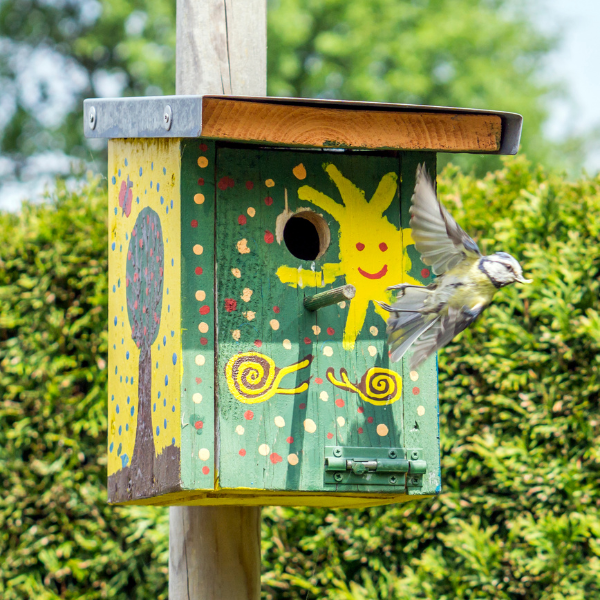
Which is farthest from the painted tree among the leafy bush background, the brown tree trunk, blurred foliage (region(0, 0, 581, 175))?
blurred foliage (region(0, 0, 581, 175))

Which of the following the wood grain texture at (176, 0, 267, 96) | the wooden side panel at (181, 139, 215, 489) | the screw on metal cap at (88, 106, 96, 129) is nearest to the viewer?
the wooden side panel at (181, 139, 215, 489)

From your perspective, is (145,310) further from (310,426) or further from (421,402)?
(421,402)

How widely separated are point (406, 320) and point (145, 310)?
757 millimetres

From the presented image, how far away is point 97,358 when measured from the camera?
4363 millimetres

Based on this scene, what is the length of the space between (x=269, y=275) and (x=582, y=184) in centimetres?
185

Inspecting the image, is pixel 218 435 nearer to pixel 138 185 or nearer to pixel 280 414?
pixel 280 414

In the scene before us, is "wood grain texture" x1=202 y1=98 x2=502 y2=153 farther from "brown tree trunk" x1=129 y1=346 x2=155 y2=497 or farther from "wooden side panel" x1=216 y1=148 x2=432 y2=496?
"brown tree trunk" x1=129 y1=346 x2=155 y2=497

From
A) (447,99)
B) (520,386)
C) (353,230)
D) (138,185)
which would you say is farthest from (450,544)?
(447,99)

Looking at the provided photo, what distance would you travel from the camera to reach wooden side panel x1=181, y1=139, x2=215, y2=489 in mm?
2328

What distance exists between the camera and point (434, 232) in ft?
8.13

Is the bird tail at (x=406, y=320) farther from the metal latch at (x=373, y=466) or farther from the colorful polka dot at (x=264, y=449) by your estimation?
the colorful polka dot at (x=264, y=449)

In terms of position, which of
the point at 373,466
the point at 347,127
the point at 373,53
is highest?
the point at 373,53

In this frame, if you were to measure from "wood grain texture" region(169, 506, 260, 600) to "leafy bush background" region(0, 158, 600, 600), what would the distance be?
103 cm

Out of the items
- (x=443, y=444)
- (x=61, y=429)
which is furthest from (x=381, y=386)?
(x=61, y=429)
